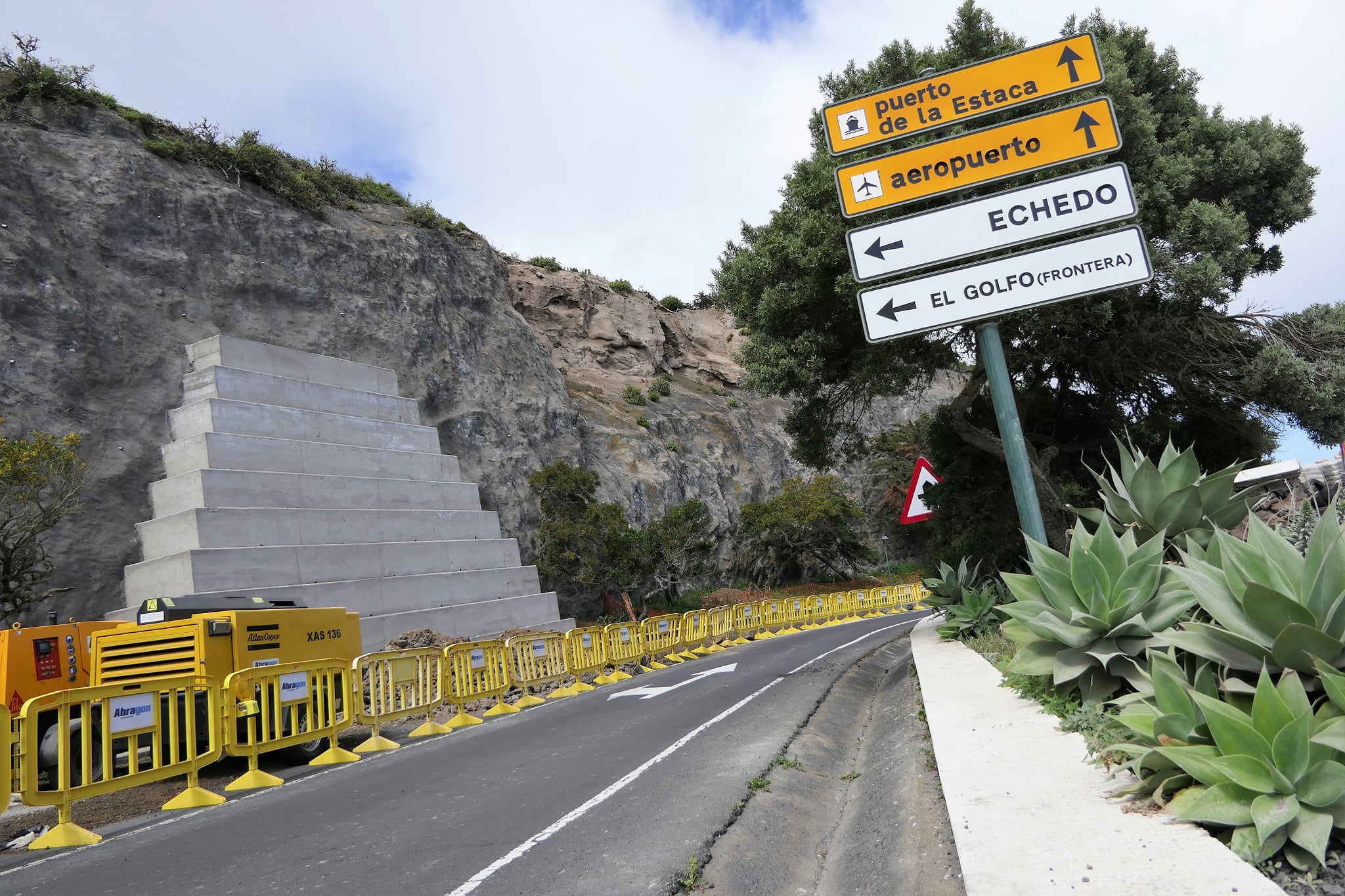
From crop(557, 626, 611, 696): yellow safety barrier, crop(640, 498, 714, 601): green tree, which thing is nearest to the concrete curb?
crop(557, 626, 611, 696): yellow safety barrier

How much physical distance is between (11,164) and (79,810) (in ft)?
73.7

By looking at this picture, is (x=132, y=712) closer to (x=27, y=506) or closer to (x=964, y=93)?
(x=964, y=93)

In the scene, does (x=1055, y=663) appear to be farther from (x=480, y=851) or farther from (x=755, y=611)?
(x=755, y=611)

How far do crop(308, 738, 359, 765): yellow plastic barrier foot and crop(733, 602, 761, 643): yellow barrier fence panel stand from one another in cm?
1586

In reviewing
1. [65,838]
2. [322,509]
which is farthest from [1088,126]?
[322,509]

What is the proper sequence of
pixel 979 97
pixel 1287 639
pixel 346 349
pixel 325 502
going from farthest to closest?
pixel 346 349 < pixel 325 502 < pixel 979 97 < pixel 1287 639

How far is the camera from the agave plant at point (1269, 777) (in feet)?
9.83

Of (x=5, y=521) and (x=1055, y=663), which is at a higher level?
(x=5, y=521)

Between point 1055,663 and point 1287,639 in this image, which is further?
point 1055,663

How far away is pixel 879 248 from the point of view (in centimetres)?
720

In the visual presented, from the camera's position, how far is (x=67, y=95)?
26266 millimetres

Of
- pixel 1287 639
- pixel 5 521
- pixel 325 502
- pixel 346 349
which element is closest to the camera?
pixel 1287 639

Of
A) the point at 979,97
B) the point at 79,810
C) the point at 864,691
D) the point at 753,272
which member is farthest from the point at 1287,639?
the point at 753,272

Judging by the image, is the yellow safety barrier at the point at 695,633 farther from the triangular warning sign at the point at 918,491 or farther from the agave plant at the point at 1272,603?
the agave plant at the point at 1272,603
